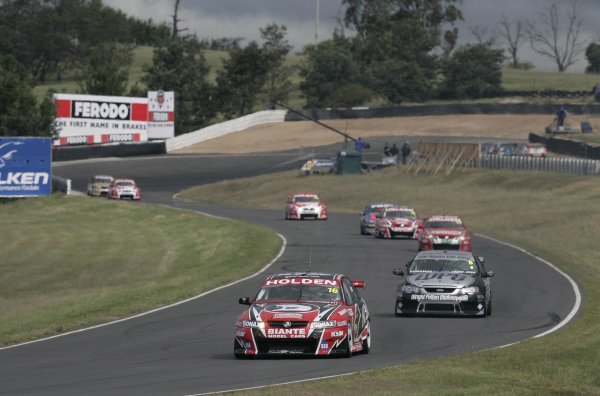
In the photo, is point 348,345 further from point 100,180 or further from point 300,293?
point 100,180

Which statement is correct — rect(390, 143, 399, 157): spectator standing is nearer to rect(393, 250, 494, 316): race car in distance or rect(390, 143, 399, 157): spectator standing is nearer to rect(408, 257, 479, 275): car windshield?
rect(408, 257, 479, 275): car windshield

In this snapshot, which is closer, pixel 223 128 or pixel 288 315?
pixel 288 315

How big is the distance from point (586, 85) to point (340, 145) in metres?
52.7

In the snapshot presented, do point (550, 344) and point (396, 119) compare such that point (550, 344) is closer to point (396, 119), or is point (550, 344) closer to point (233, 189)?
point (233, 189)

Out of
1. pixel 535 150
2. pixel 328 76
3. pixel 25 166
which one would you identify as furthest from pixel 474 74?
pixel 25 166

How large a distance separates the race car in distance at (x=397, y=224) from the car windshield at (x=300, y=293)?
29.0m

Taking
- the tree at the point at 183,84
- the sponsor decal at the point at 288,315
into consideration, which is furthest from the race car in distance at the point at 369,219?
the tree at the point at 183,84

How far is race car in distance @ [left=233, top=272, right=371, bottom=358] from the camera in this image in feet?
59.8

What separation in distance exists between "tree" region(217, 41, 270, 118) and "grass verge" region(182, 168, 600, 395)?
45992 millimetres

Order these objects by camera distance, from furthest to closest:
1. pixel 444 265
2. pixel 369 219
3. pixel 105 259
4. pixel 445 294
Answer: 1. pixel 369 219
2. pixel 105 259
3. pixel 444 265
4. pixel 445 294

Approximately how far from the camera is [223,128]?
117 m

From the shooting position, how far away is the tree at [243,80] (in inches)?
5187

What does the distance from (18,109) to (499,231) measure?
40.3 m

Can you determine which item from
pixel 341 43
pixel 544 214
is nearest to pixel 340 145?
pixel 544 214
